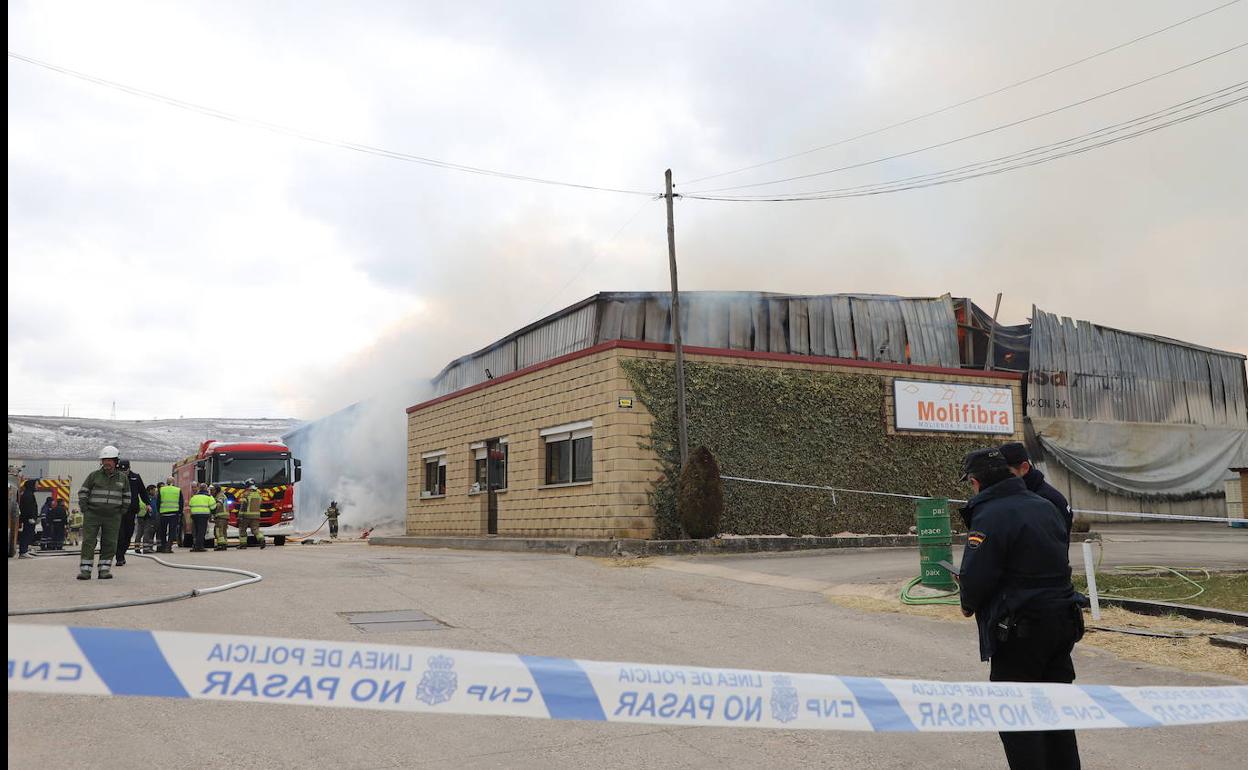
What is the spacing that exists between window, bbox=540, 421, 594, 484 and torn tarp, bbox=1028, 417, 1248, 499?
618 inches

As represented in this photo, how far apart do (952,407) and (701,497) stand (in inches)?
332

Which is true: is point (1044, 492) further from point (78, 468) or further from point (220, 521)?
point (78, 468)

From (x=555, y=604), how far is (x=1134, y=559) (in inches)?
395

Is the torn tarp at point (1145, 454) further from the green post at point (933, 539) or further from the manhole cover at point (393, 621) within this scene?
the manhole cover at point (393, 621)

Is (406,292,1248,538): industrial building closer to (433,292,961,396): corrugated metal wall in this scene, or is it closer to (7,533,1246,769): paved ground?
(433,292,961,396): corrugated metal wall

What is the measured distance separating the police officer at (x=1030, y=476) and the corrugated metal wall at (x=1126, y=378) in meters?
25.9

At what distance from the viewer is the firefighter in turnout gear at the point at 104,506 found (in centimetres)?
1207

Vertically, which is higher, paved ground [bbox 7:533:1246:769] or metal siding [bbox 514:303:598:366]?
metal siding [bbox 514:303:598:366]

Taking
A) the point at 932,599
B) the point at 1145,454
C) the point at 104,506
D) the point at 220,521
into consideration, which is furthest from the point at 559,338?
the point at 1145,454

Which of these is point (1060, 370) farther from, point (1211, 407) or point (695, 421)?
point (695, 421)

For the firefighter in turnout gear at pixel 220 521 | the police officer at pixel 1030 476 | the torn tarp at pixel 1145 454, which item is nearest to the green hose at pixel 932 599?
the police officer at pixel 1030 476

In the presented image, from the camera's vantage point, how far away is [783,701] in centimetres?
384

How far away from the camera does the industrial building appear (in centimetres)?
1980

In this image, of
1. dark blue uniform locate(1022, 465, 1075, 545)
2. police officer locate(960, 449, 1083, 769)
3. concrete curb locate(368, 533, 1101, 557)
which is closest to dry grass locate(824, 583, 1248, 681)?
dark blue uniform locate(1022, 465, 1075, 545)
